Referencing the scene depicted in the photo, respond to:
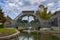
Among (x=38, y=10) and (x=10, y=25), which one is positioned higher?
(x=38, y=10)

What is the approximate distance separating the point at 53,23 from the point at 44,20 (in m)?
3.67

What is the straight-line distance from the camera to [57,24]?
172 feet

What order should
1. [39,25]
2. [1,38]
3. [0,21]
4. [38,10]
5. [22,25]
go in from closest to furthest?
[1,38], [0,21], [39,25], [38,10], [22,25]

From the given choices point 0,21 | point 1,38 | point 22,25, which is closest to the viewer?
point 1,38

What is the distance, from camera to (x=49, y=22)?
53.0m

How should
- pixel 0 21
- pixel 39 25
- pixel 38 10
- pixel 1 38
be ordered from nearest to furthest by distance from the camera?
pixel 1 38, pixel 0 21, pixel 39 25, pixel 38 10

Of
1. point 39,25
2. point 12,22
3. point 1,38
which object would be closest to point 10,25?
point 12,22

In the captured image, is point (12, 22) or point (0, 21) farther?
point (12, 22)

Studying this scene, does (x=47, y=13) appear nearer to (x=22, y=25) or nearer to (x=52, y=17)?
(x=52, y=17)

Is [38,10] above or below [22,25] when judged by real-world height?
above

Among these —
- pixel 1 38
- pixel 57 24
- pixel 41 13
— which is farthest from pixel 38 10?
pixel 1 38

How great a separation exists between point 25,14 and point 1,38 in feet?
112

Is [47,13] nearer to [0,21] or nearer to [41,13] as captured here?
[41,13]

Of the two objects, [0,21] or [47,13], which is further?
[47,13]
